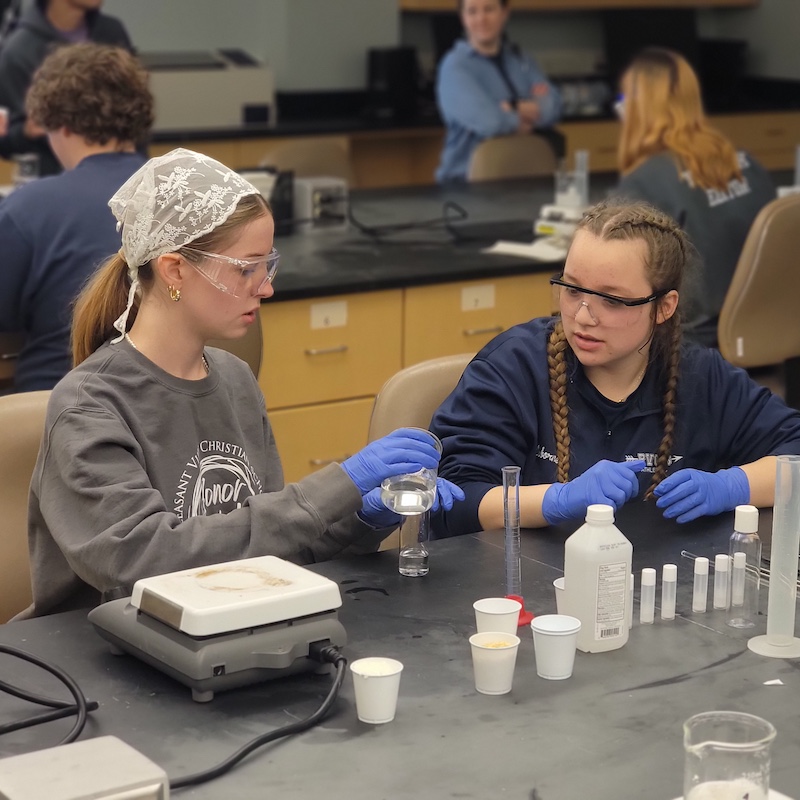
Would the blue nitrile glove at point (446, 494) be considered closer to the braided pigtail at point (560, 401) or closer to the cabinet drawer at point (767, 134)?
the braided pigtail at point (560, 401)

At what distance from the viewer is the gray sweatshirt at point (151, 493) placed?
1.57 meters

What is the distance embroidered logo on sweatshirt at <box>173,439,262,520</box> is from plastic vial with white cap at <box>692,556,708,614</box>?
1.97ft

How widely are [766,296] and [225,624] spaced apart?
2.59m

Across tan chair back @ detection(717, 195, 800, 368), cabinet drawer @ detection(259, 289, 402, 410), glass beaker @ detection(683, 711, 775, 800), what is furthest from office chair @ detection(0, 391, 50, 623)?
tan chair back @ detection(717, 195, 800, 368)

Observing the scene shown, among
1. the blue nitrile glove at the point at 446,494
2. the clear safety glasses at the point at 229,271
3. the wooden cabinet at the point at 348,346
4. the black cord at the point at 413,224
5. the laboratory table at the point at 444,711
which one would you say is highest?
the clear safety glasses at the point at 229,271

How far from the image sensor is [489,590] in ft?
5.38

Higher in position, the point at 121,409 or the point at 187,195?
the point at 187,195

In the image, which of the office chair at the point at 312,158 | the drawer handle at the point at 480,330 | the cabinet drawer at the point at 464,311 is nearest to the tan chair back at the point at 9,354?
the cabinet drawer at the point at 464,311

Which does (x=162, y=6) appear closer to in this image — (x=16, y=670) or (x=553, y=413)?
(x=553, y=413)

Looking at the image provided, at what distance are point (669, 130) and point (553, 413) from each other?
207cm

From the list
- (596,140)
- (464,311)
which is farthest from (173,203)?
(596,140)

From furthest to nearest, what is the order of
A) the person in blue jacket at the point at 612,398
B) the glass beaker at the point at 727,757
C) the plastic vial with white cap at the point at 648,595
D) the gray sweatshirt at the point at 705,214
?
the gray sweatshirt at the point at 705,214, the person in blue jacket at the point at 612,398, the plastic vial with white cap at the point at 648,595, the glass beaker at the point at 727,757

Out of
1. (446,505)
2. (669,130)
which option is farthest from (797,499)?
(669,130)

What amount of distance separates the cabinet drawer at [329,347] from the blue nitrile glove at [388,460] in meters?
1.73
